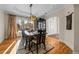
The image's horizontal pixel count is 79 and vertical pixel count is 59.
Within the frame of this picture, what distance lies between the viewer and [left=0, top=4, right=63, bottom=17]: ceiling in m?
1.47

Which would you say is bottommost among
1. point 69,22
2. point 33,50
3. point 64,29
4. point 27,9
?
point 33,50

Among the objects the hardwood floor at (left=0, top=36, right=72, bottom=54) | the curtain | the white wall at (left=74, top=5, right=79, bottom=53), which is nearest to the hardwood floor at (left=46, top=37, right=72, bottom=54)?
the hardwood floor at (left=0, top=36, right=72, bottom=54)

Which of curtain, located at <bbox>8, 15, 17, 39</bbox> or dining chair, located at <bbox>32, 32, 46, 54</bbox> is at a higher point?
curtain, located at <bbox>8, 15, 17, 39</bbox>

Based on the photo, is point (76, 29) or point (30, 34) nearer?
point (76, 29)

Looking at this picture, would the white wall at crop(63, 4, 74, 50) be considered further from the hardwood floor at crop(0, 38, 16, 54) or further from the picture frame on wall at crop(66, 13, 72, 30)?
the hardwood floor at crop(0, 38, 16, 54)

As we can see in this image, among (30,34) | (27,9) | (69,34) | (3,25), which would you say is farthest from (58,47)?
(3,25)

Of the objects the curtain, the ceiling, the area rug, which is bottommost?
the area rug

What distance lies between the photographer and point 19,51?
1.54m

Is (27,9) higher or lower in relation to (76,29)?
higher

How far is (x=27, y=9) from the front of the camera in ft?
4.99

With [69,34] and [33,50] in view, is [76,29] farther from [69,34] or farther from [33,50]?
[33,50]

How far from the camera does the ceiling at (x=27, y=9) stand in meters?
1.47

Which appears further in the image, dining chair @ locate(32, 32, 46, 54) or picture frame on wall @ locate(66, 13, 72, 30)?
dining chair @ locate(32, 32, 46, 54)
